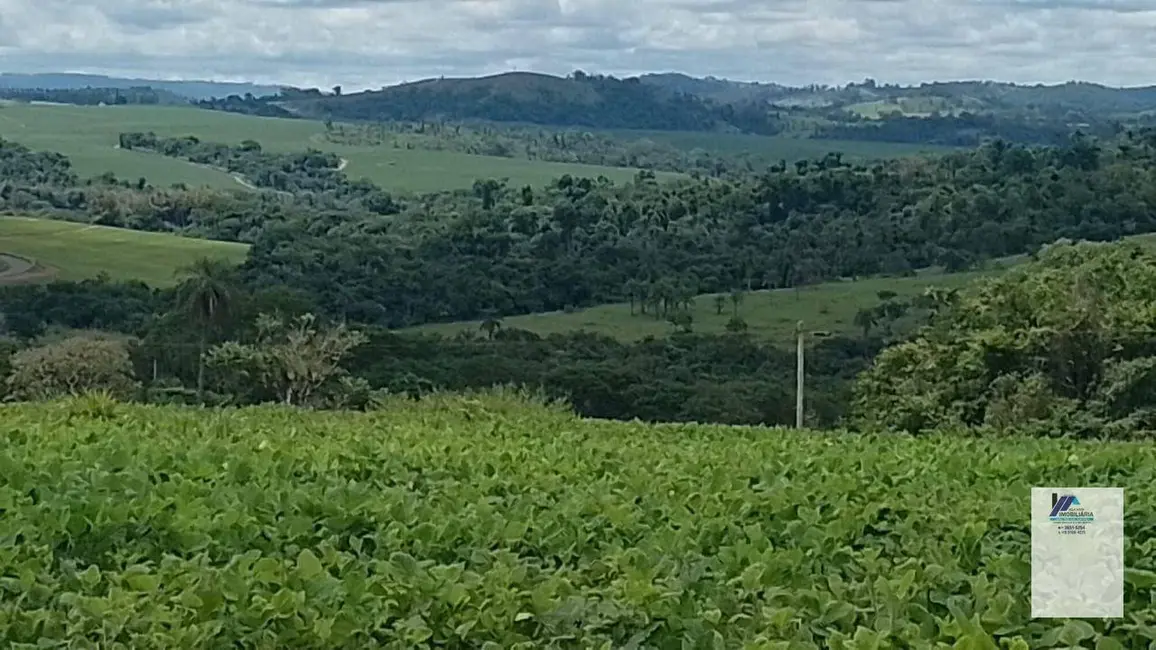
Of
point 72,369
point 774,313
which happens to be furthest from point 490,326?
point 72,369

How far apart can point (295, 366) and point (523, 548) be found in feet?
108

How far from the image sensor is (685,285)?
7900 centimetres

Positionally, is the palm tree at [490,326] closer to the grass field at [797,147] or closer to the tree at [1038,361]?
the tree at [1038,361]

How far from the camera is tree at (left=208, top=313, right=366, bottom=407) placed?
39.3m

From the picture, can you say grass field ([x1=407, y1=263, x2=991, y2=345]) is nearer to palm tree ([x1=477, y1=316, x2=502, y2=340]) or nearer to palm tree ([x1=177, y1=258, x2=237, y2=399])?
palm tree ([x1=477, y1=316, x2=502, y2=340])

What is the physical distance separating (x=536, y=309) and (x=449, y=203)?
4089cm

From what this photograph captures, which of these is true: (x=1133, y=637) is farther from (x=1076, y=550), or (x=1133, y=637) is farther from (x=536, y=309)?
(x=536, y=309)

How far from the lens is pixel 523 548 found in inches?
271

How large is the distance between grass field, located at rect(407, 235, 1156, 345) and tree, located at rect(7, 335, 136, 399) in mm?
27164

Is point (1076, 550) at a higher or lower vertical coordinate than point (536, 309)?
higher

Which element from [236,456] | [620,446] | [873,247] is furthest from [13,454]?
[873,247]

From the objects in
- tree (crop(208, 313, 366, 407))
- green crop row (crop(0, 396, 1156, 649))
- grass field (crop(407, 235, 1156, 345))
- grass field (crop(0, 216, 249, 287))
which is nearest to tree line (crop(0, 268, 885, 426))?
tree (crop(208, 313, 366, 407))
